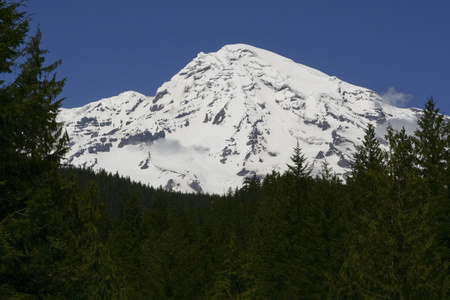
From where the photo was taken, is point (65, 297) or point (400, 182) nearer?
point (65, 297)

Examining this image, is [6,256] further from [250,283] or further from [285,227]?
[285,227]

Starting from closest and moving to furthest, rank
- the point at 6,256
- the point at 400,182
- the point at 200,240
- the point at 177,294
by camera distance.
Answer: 1. the point at 6,256
2. the point at 400,182
3. the point at 177,294
4. the point at 200,240

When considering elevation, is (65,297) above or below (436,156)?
below

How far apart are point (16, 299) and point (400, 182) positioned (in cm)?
1187

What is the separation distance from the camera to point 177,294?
3156cm

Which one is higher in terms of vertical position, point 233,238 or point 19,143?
point 19,143

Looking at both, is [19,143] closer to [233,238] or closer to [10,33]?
[10,33]

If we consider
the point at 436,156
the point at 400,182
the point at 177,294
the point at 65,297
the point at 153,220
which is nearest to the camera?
the point at 65,297

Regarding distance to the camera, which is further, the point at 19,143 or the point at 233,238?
the point at 233,238

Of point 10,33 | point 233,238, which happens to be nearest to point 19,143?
point 10,33

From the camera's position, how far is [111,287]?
735 inches

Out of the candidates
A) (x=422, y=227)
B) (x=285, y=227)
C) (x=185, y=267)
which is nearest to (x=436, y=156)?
(x=285, y=227)

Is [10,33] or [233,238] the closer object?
[10,33]

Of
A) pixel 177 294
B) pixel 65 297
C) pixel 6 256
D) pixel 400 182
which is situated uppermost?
pixel 400 182
